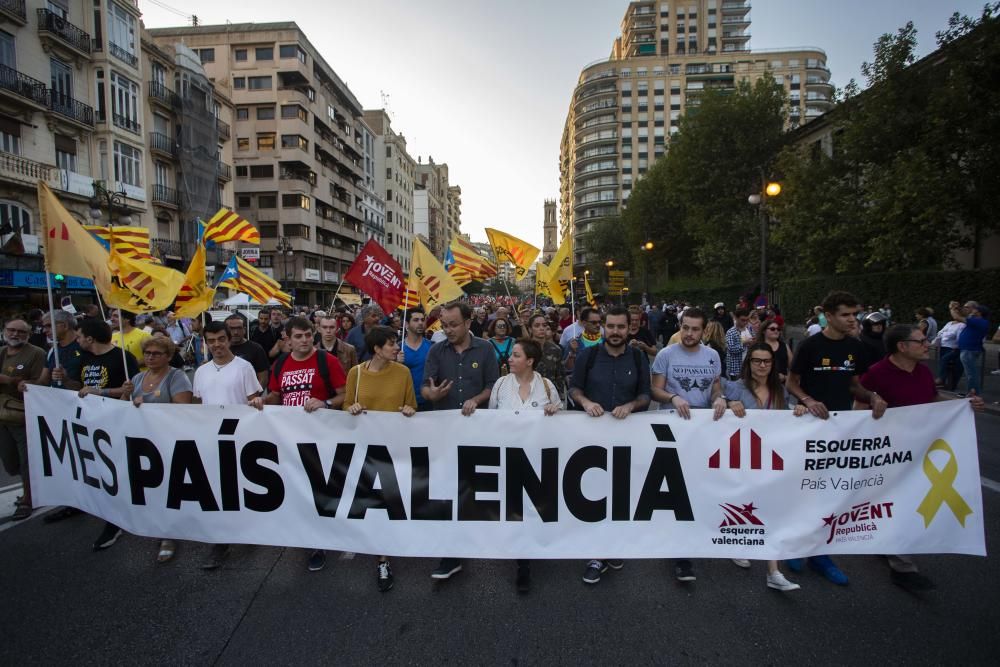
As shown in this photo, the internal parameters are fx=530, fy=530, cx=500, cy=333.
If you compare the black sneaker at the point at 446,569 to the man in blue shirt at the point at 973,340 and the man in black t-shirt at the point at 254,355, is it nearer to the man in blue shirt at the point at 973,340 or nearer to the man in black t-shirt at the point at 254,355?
the man in black t-shirt at the point at 254,355

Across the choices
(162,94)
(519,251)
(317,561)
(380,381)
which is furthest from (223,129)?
(317,561)

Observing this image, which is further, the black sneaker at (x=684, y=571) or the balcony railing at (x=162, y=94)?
the balcony railing at (x=162, y=94)

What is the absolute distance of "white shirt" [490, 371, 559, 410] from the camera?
3.95 metres

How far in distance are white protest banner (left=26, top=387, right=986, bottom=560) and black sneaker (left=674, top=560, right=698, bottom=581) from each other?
0.55 ft

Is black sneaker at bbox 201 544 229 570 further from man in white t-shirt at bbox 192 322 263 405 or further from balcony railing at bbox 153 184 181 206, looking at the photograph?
balcony railing at bbox 153 184 181 206

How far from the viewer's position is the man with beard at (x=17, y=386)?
15.3ft

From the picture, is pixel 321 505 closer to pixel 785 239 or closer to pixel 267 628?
pixel 267 628

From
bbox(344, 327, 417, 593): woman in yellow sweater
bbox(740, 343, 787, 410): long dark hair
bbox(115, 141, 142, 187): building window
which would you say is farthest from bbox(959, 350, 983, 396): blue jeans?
bbox(115, 141, 142, 187): building window

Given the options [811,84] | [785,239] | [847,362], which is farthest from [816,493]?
[811,84]

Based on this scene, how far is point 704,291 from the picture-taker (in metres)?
38.2

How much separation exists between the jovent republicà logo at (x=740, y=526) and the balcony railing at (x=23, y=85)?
28.4 meters

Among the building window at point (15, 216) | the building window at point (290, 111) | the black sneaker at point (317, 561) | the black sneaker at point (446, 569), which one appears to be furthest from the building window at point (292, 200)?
the black sneaker at point (446, 569)

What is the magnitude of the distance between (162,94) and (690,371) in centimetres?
3674

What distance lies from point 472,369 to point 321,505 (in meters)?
1.55
